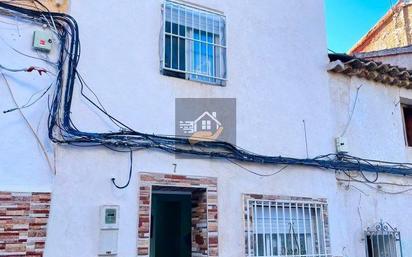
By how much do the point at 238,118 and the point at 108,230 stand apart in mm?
2722

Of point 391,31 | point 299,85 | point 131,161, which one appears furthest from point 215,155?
point 391,31

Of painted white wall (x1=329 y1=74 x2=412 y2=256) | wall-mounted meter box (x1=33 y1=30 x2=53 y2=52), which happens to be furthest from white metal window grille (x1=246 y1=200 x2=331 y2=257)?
wall-mounted meter box (x1=33 y1=30 x2=53 y2=52)

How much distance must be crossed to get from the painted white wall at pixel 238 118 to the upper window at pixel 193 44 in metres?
0.15

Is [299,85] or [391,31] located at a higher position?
[391,31]

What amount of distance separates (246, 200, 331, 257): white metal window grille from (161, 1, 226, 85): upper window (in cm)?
221

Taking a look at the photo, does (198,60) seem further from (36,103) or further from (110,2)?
(36,103)

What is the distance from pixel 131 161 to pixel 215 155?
1.32m

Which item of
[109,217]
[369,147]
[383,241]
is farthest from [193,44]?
[383,241]

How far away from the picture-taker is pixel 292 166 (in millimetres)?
6773

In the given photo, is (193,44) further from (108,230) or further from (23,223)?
(23,223)

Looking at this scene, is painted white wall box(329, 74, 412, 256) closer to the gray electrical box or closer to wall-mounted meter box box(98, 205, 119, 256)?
the gray electrical box

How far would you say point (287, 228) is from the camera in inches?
257

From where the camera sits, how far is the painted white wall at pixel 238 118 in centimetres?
493

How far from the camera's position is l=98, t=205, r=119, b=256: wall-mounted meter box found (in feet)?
16.3
